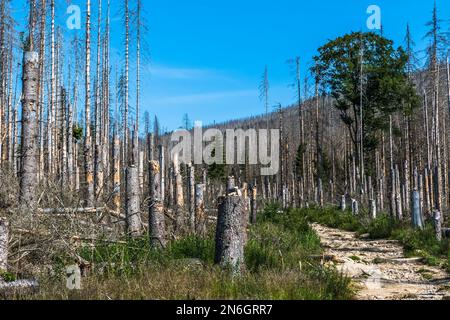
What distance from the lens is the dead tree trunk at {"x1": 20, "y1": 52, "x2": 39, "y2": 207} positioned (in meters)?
8.85

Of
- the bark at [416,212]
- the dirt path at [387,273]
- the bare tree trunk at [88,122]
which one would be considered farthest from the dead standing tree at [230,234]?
the bark at [416,212]

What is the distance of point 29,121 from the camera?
8.99 metres

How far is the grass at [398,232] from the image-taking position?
10.0m

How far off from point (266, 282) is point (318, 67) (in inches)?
911

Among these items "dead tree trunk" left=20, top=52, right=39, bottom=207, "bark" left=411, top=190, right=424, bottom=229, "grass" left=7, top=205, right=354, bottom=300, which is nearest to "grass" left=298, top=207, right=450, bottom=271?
"bark" left=411, top=190, right=424, bottom=229

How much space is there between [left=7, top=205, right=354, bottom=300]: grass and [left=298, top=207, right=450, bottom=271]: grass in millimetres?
3268

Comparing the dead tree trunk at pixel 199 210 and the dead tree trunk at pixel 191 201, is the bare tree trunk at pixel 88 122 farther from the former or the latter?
the dead tree trunk at pixel 199 210

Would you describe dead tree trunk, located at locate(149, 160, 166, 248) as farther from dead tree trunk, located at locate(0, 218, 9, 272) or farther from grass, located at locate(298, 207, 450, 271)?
grass, located at locate(298, 207, 450, 271)

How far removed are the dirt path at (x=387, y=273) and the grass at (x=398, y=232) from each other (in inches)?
9.9

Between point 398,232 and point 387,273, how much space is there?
434 centimetres

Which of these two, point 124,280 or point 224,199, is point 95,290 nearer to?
point 124,280

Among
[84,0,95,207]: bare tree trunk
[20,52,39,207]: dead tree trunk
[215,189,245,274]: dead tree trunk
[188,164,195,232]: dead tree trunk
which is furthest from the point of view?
[84,0,95,207]: bare tree trunk
